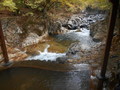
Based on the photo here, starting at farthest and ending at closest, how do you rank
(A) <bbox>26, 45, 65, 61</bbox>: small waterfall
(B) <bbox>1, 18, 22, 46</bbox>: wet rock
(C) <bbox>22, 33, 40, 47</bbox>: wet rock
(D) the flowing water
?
(C) <bbox>22, 33, 40, 47</bbox>: wet rock < (B) <bbox>1, 18, 22, 46</bbox>: wet rock < (A) <bbox>26, 45, 65, 61</bbox>: small waterfall < (D) the flowing water

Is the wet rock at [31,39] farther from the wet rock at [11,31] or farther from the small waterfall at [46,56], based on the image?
the small waterfall at [46,56]

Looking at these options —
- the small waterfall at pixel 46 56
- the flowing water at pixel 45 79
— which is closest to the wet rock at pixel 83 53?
the small waterfall at pixel 46 56

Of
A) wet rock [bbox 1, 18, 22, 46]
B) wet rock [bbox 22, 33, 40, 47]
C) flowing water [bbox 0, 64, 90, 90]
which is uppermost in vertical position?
wet rock [bbox 1, 18, 22, 46]

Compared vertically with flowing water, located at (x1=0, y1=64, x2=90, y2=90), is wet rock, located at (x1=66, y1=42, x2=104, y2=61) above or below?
below

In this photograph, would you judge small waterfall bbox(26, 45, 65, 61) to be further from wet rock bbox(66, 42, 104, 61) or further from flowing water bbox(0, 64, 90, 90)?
flowing water bbox(0, 64, 90, 90)

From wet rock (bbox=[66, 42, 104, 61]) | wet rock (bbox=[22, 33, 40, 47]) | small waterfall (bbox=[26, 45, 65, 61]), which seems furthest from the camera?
wet rock (bbox=[22, 33, 40, 47])

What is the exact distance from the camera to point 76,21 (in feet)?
64.7

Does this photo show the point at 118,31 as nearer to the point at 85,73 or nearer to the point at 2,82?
the point at 85,73

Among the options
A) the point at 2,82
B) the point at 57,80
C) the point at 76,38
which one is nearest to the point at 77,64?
the point at 57,80

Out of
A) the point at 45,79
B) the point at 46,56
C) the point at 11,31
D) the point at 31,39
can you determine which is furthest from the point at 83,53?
the point at 11,31

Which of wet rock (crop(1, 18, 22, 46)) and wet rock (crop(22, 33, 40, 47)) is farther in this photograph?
wet rock (crop(22, 33, 40, 47))

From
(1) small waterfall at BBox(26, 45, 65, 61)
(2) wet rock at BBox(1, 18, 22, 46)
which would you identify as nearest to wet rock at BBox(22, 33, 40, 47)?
(2) wet rock at BBox(1, 18, 22, 46)

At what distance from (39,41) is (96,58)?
19.0 feet

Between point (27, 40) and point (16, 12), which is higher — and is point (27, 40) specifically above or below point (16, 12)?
below
